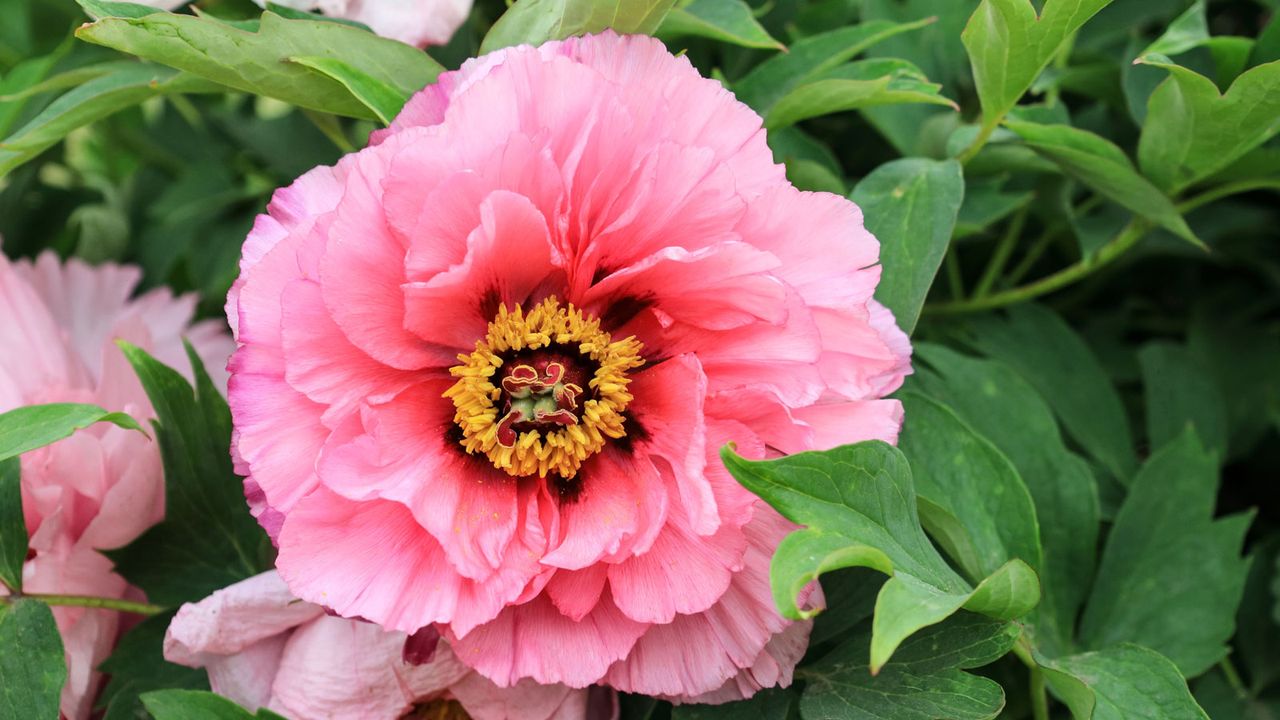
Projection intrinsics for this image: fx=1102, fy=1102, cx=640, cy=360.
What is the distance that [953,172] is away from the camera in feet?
1.65

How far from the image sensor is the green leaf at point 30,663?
452mm

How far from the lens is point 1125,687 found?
1.46 ft

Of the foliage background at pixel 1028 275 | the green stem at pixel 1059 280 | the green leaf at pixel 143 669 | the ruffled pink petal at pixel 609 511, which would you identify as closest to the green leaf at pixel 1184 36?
the foliage background at pixel 1028 275

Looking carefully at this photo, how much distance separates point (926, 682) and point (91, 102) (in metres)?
0.44

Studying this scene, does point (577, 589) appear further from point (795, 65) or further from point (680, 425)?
point (795, 65)

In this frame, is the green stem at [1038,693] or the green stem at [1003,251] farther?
the green stem at [1003,251]

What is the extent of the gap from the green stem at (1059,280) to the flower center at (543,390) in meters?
0.31

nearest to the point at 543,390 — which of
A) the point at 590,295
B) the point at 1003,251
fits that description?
the point at 590,295

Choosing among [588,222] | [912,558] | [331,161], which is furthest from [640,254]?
[331,161]

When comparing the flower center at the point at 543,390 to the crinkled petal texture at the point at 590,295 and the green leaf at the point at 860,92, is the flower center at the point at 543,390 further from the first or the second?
the green leaf at the point at 860,92

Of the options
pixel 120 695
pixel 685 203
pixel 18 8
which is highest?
pixel 685 203

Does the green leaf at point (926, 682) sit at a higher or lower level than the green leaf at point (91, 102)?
lower

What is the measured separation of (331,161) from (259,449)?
0.41 metres

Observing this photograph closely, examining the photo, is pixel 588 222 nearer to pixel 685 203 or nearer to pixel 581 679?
pixel 685 203
